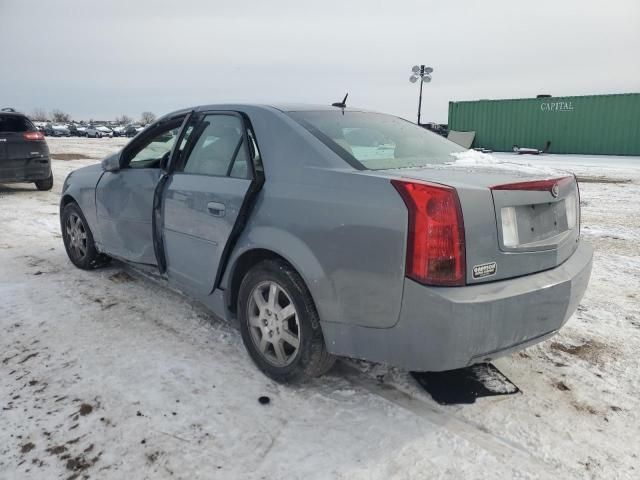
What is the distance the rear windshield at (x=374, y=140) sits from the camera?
2688 millimetres

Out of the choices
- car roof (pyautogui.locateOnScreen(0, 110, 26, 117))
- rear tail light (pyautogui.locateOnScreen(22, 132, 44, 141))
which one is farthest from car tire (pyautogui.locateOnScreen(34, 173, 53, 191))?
car roof (pyautogui.locateOnScreen(0, 110, 26, 117))

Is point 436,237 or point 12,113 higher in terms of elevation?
point 12,113

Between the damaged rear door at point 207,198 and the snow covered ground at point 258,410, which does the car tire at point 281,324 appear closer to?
the snow covered ground at point 258,410

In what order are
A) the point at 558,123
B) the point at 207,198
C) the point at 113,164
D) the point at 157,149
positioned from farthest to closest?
the point at 558,123 < the point at 113,164 < the point at 157,149 < the point at 207,198

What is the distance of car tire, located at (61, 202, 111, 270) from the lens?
4738mm

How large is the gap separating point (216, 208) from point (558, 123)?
24532 mm

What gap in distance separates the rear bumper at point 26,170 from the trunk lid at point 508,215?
9.15 meters

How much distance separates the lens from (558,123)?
78.1ft

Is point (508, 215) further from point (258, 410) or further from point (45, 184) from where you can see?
point (45, 184)

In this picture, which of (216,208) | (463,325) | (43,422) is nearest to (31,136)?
(216,208)

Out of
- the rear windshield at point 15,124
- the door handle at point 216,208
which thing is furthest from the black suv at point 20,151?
the door handle at point 216,208

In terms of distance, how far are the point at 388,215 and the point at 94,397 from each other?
181 cm

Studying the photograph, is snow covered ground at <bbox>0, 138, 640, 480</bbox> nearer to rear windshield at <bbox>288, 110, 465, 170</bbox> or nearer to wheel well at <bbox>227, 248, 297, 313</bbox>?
wheel well at <bbox>227, 248, 297, 313</bbox>

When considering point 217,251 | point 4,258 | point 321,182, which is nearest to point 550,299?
point 321,182
